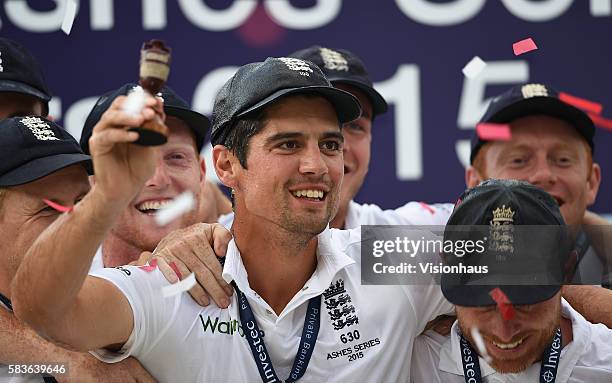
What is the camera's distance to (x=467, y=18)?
5391 millimetres

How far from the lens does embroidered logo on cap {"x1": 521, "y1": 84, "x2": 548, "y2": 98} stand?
13.7 feet

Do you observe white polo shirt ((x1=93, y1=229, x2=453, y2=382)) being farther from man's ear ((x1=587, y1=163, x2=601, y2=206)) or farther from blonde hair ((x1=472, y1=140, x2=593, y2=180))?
man's ear ((x1=587, y1=163, x2=601, y2=206))

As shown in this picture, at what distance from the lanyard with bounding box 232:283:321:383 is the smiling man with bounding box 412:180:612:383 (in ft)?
1.38

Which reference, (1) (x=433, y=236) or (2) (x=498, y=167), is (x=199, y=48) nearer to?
(2) (x=498, y=167)

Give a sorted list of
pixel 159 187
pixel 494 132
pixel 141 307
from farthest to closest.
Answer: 1. pixel 494 132
2. pixel 159 187
3. pixel 141 307

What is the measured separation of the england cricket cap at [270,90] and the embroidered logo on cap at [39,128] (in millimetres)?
580

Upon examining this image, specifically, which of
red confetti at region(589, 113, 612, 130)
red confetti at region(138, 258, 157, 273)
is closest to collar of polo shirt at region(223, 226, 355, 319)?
red confetti at region(138, 258, 157, 273)

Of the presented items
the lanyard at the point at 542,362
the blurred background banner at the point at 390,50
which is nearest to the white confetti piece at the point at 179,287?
the lanyard at the point at 542,362

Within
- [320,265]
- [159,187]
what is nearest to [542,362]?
[320,265]

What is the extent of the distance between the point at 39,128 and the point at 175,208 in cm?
82

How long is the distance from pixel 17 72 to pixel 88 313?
5.64ft

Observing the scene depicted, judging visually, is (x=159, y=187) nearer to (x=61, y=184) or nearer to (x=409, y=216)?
(x=61, y=184)

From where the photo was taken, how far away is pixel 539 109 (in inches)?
165

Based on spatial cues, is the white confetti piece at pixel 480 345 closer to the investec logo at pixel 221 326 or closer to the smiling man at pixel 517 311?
the smiling man at pixel 517 311
